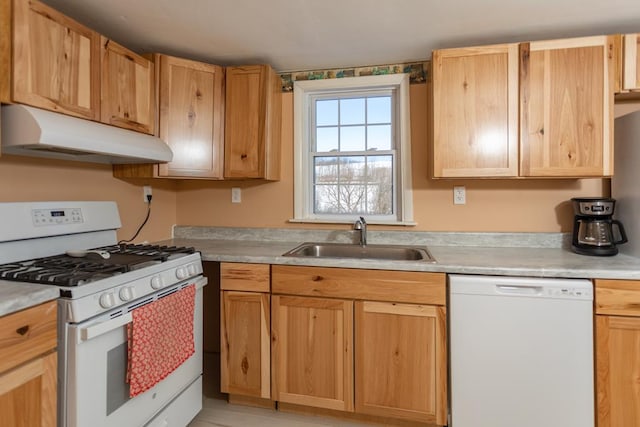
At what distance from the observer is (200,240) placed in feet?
8.45

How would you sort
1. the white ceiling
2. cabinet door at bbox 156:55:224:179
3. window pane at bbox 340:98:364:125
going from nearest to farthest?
the white ceiling
cabinet door at bbox 156:55:224:179
window pane at bbox 340:98:364:125

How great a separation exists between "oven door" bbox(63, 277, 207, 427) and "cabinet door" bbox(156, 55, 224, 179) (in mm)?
916

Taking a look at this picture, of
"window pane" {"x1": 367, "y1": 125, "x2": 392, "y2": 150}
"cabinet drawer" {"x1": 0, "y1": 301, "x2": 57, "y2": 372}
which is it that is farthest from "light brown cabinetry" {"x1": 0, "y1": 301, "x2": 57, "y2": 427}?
"window pane" {"x1": 367, "y1": 125, "x2": 392, "y2": 150}

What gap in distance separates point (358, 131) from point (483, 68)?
0.90 meters

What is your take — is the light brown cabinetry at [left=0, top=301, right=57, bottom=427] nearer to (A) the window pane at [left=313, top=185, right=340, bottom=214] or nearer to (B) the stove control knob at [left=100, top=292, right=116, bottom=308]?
(B) the stove control knob at [left=100, top=292, right=116, bottom=308]

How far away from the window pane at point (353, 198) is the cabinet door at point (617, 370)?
1.48m

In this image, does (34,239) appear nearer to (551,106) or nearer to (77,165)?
(77,165)

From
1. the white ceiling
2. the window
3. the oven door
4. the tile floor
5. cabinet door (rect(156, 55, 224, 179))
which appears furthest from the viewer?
the window

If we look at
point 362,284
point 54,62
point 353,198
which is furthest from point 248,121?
point 362,284

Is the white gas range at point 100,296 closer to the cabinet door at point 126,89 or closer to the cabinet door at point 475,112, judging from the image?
the cabinet door at point 126,89

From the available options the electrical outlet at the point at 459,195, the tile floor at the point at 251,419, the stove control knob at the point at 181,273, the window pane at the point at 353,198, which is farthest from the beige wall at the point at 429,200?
the tile floor at the point at 251,419

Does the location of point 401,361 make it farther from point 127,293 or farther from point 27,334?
point 27,334

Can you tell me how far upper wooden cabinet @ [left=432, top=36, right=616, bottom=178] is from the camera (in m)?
1.78

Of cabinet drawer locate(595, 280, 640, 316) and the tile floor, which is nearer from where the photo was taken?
cabinet drawer locate(595, 280, 640, 316)
